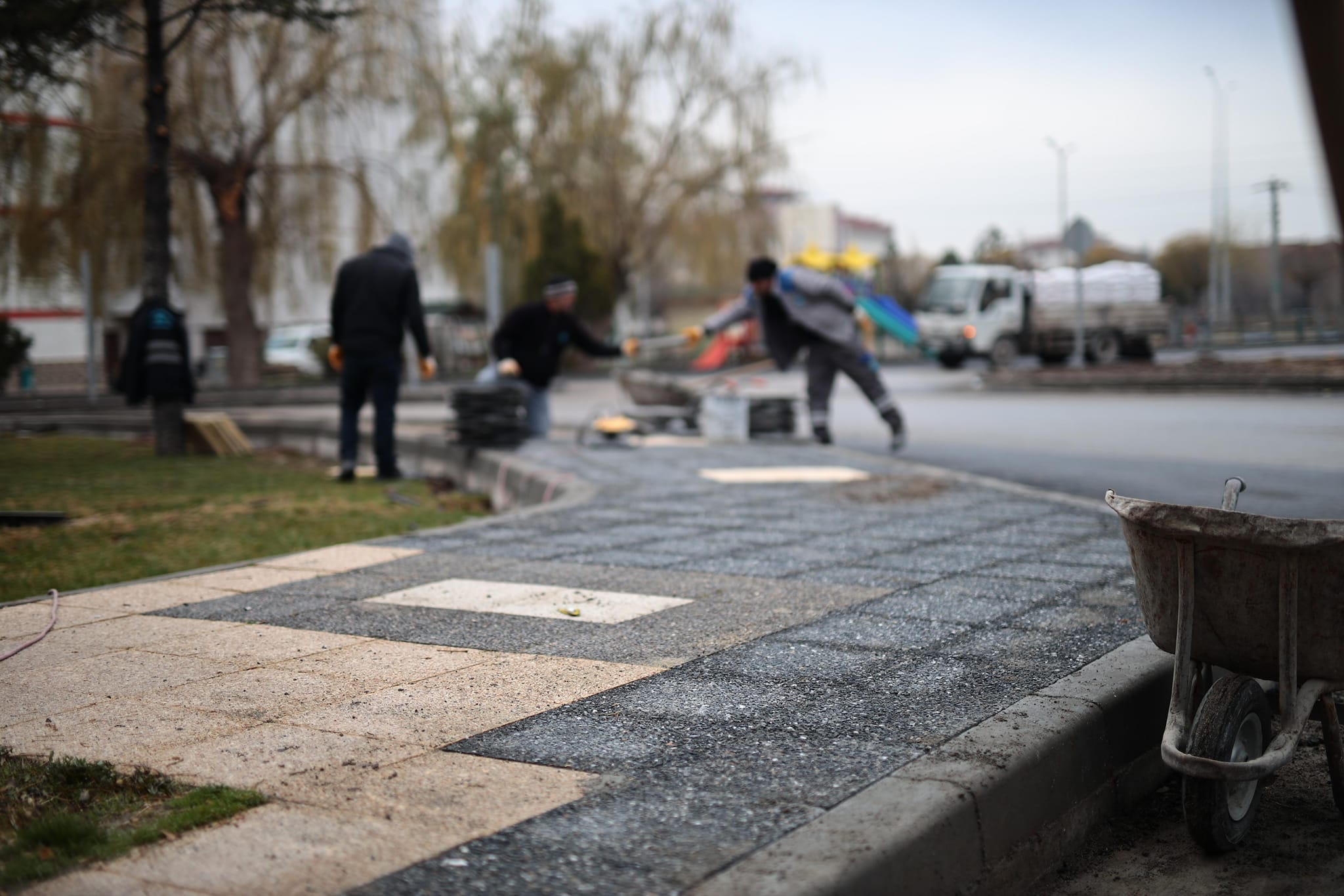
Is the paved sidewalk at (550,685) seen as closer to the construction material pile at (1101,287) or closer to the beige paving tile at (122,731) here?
the beige paving tile at (122,731)

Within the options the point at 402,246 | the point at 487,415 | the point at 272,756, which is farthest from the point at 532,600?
the point at 487,415

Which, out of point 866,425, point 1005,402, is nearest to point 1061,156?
point 1005,402

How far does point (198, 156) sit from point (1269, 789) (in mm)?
21639

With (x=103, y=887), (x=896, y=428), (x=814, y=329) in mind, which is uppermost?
(x=814, y=329)

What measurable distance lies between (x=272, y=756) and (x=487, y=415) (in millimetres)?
9057

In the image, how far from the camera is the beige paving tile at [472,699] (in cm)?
342

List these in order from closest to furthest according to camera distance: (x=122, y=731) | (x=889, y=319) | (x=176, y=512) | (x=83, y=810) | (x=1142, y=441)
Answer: (x=83, y=810) → (x=122, y=731) → (x=176, y=512) → (x=1142, y=441) → (x=889, y=319)

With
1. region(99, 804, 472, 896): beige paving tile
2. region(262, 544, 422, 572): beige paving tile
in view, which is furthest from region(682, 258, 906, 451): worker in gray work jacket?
region(99, 804, 472, 896): beige paving tile

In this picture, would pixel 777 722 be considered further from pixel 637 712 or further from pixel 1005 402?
pixel 1005 402

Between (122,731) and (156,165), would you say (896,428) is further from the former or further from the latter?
(122,731)

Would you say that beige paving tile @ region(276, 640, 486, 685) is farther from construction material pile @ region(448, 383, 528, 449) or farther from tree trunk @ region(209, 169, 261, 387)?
tree trunk @ region(209, 169, 261, 387)

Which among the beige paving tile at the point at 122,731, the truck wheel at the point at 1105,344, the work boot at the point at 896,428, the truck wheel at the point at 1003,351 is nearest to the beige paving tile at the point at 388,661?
the beige paving tile at the point at 122,731

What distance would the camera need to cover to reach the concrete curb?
249 centimetres

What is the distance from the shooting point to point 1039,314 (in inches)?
1332
